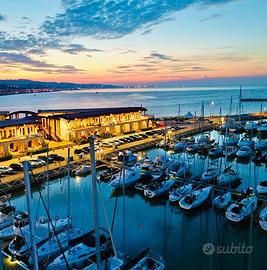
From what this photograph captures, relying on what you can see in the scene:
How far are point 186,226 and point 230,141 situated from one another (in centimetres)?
2916

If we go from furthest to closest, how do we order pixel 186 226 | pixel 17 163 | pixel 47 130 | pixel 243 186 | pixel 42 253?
pixel 47 130
pixel 17 163
pixel 243 186
pixel 186 226
pixel 42 253

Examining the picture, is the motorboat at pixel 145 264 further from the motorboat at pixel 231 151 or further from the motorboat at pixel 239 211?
the motorboat at pixel 231 151

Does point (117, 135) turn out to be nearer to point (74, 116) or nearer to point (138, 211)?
point (74, 116)

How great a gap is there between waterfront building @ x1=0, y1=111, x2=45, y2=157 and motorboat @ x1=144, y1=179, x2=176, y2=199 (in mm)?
20640

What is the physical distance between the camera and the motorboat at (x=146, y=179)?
3071 centimetres

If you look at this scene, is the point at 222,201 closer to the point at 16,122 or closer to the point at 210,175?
the point at 210,175

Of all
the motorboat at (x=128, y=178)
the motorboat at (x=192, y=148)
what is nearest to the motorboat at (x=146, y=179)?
the motorboat at (x=128, y=178)

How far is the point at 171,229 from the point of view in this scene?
23094mm

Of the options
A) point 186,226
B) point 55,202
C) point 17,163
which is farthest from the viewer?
point 17,163

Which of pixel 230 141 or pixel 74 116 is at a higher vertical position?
pixel 74 116

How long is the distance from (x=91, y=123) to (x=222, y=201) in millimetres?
33605

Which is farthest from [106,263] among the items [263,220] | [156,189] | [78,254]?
[156,189]

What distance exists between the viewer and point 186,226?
23438 mm

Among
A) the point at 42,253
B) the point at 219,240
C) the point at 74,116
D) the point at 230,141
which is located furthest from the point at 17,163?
the point at 230,141
